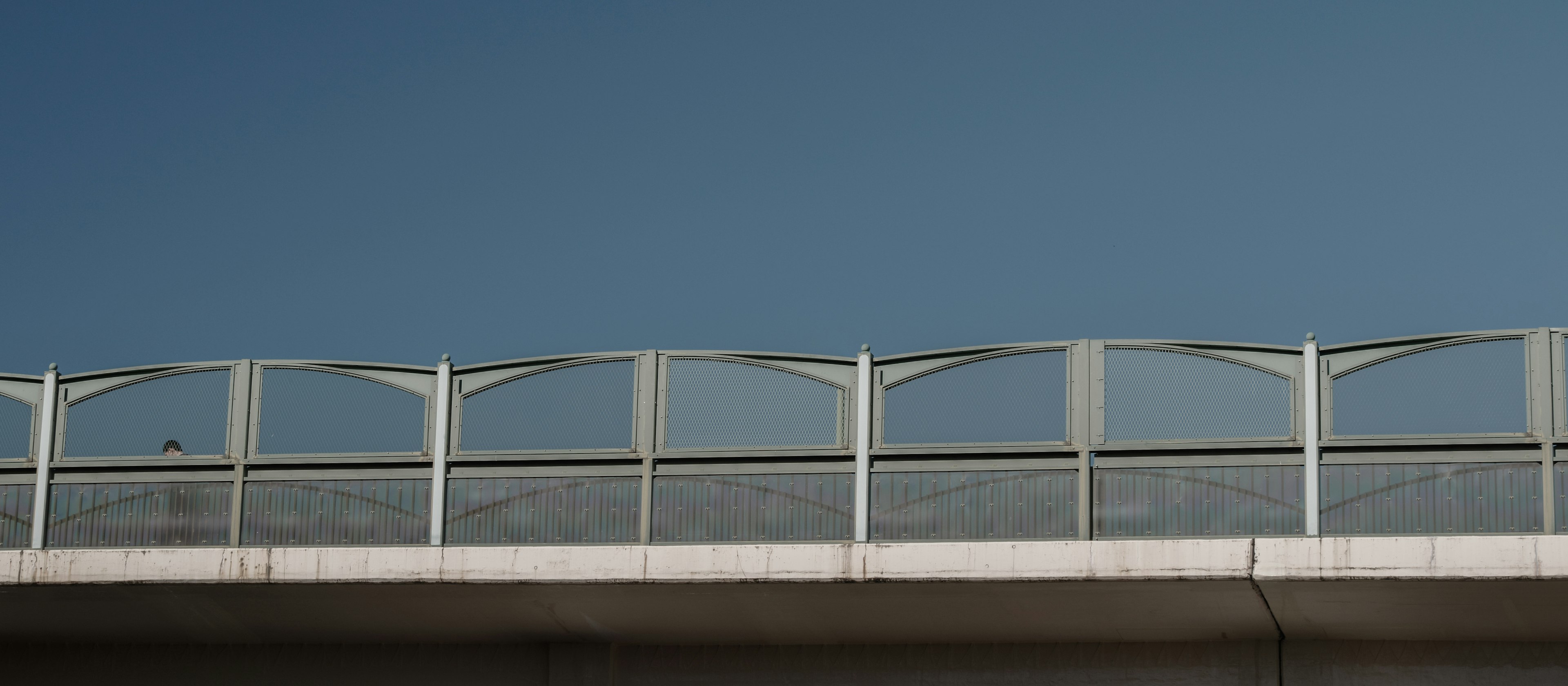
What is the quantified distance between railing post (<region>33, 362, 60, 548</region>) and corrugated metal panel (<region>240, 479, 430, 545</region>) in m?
2.17

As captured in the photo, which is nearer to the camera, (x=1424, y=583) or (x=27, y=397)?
(x=1424, y=583)

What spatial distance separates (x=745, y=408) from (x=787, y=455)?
0.64 metres

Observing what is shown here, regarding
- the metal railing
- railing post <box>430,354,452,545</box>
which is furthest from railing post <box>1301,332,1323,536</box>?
railing post <box>430,354,452,545</box>

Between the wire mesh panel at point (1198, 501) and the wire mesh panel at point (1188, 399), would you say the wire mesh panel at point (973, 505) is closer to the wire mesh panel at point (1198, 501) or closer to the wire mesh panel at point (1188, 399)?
the wire mesh panel at point (1198, 501)

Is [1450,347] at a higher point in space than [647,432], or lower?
higher

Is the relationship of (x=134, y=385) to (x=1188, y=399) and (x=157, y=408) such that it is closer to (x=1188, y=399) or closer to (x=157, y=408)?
(x=157, y=408)

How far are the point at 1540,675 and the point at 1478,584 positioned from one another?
8.00ft

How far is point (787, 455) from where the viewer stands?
650 inches

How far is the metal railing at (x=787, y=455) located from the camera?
610 inches

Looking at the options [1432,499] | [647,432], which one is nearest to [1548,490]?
[1432,499]

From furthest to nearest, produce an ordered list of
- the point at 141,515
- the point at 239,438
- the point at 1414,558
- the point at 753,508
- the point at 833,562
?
the point at 239,438, the point at 141,515, the point at 753,508, the point at 833,562, the point at 1414,558

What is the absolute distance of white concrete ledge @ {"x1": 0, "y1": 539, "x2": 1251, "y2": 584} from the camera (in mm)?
15484

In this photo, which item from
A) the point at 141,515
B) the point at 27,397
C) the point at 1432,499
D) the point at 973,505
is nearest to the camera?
the point at 1432,499

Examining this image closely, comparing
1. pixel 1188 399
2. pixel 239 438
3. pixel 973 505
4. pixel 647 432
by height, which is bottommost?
pixel 973 505
